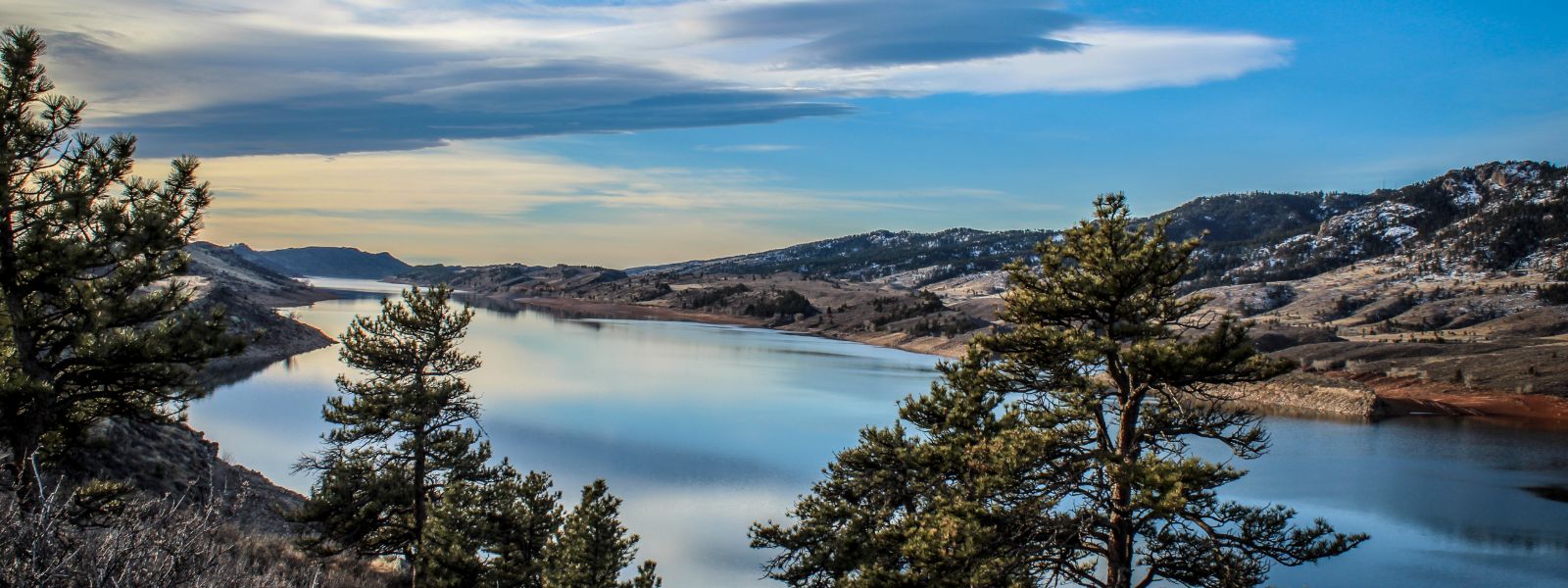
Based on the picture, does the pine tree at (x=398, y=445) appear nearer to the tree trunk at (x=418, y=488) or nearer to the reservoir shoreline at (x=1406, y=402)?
the tree trunk at (x=418, y=488)

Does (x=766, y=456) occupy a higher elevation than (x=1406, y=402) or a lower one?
lower

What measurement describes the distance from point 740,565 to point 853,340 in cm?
7966

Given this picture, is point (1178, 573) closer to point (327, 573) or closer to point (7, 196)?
point (327, 573)

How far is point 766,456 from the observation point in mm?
34438

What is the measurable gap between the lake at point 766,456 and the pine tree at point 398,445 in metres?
5.34

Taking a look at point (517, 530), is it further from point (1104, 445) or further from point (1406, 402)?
point (1406, 402)

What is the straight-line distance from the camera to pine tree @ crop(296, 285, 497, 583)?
59.4ft

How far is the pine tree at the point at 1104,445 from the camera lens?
37.1ft

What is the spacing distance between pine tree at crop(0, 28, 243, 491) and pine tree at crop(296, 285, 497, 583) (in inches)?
180

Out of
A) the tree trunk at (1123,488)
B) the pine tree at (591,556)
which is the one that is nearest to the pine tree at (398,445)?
the pine tree at (591,556)

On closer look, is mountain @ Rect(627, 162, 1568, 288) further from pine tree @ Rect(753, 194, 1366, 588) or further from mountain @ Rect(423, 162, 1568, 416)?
pine tree @ Rect(753, 194, 1366, 588)

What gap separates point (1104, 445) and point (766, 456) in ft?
74.7

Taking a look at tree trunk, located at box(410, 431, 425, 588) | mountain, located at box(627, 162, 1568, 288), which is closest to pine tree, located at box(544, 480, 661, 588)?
tree trunk, located at box(410, 431, 425, 588)

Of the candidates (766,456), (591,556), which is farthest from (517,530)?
(766,456)
